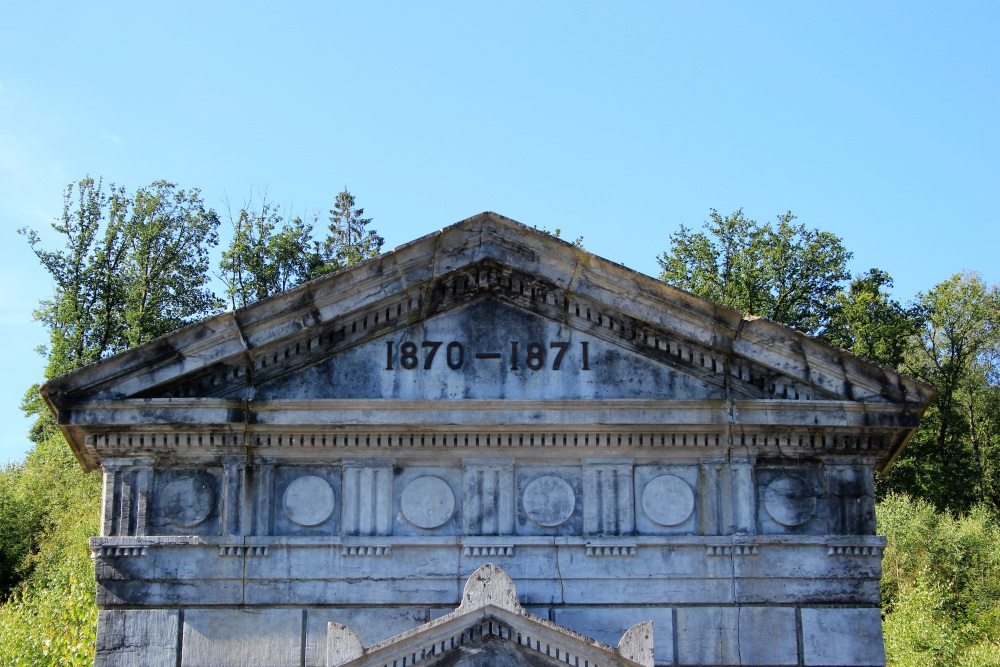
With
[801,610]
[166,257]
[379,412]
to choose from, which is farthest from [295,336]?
[166,257]

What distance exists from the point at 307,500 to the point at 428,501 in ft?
4.18

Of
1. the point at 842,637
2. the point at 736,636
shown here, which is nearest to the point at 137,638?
the point at 736,636

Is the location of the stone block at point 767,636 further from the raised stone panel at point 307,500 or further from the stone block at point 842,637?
the raised stone panel at point 307,500

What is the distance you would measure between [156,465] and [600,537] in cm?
475

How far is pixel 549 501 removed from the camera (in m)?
13.9

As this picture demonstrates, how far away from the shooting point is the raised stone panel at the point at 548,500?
1379 centimetres

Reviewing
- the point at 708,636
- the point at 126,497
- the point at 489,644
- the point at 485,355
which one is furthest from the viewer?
the point at 485,355

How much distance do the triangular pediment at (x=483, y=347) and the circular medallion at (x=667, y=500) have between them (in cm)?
90

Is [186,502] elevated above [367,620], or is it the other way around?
[186,502]

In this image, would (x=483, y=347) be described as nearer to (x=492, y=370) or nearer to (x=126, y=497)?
(x=492, y=370)

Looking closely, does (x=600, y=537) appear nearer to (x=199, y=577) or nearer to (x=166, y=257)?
(x=199, y=577)

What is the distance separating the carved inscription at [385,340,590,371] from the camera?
1403cm

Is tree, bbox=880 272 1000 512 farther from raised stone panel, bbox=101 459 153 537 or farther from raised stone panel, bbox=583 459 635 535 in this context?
raised stone panel, bbox=101 459 153 537

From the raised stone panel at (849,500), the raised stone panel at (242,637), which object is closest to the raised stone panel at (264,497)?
the raised stone panel at (242,637)
